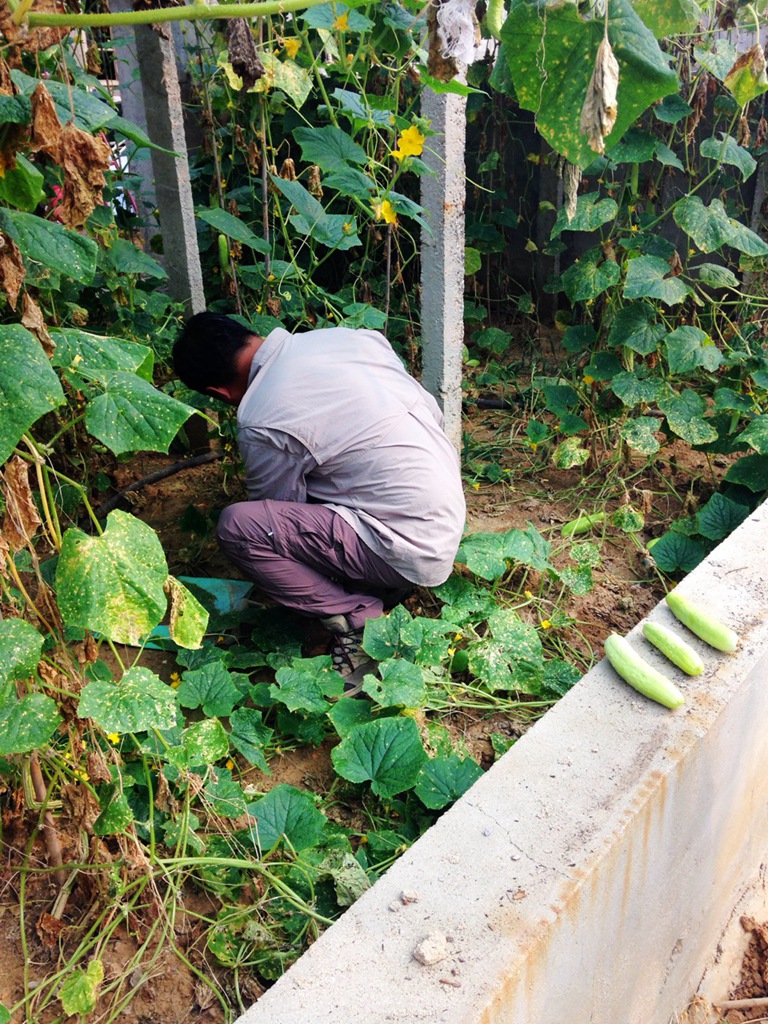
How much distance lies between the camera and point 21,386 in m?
1.37

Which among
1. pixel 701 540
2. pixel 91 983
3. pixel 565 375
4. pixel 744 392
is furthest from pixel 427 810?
pixel 565 375

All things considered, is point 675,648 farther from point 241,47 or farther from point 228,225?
point 228,225

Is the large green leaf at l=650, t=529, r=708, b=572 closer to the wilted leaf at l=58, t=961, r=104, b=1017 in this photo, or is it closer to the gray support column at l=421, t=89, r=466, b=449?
the gray support column at l=421, t=89, r=466, b=449

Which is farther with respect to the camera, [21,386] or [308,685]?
[308,685]

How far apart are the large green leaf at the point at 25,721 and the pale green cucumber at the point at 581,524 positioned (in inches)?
89.7

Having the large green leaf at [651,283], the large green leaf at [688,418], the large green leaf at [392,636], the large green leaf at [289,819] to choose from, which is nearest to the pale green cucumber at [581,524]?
the large green leaf at [688,418]

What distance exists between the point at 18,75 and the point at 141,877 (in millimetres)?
1497

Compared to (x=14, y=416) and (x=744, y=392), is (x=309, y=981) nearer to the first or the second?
(x=14, y=416)

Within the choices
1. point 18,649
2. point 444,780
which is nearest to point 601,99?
point 18,649

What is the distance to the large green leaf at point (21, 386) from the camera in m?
1.34

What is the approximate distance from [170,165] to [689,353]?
2.12 meters

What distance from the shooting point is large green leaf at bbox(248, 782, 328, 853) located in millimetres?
2027

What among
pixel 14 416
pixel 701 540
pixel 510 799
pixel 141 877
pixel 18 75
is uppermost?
pixel 18 75

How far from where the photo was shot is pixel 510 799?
5.48 feet
